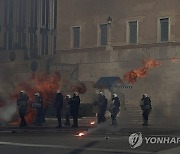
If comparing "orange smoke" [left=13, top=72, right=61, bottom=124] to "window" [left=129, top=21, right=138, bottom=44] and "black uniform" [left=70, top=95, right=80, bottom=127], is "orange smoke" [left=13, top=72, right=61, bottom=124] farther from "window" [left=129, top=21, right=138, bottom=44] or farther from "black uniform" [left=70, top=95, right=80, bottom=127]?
"window" [left=129, top=21, right=138, bottom=44]

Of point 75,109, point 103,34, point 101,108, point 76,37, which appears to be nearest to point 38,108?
point 75,109

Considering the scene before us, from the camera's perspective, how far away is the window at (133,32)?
106ft

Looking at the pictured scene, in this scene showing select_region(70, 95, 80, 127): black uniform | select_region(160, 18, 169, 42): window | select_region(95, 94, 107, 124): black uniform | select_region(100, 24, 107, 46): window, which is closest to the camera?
select_region(70, 95, 80, 127): black uniform

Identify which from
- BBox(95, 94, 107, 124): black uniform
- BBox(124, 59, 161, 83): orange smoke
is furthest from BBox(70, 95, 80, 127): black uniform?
BBox(124, 59, 161, 83): orange smoke

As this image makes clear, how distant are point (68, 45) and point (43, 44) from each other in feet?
49.5

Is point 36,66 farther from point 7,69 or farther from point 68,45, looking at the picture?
point 68,45

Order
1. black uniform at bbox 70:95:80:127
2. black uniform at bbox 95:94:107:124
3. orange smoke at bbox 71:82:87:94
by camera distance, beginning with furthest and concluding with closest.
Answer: orange smoke at bbox 71:82:87:94
black uniform at bbox 95:94:107:124
black uniform at bbox 70:95:80:127

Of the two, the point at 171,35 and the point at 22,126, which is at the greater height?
the point at 171,35

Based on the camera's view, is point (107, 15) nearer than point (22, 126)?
No

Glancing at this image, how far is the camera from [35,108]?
61.4 feet

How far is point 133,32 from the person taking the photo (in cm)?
3253

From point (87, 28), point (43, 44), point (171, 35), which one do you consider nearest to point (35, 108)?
point (171, 35)

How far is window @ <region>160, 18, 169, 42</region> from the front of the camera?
101 ft

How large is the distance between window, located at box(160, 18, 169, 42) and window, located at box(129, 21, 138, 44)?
199cm
